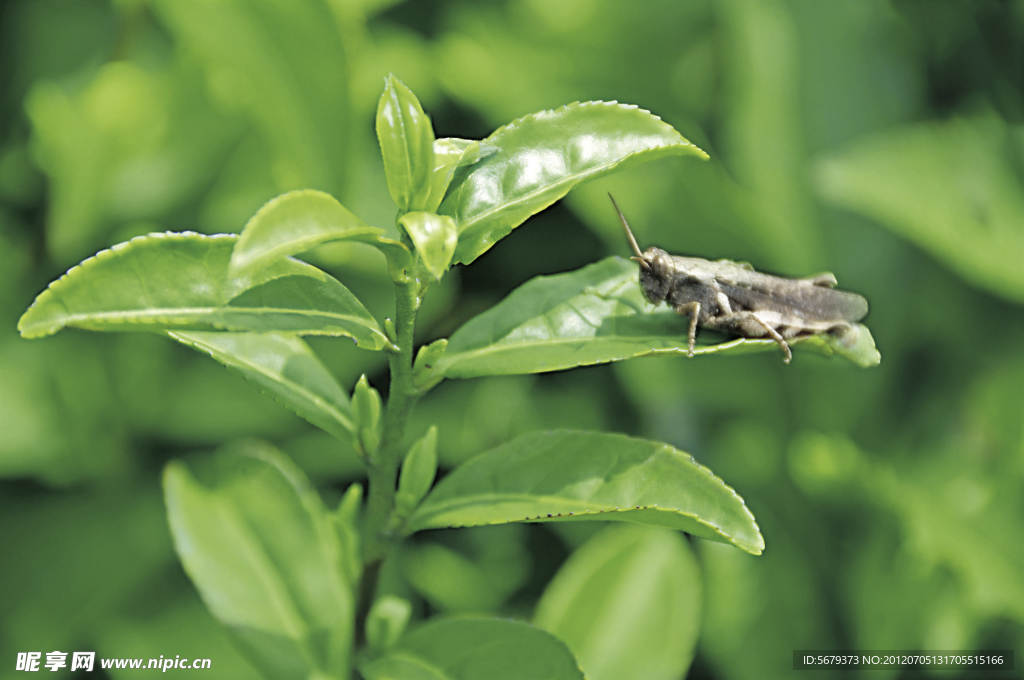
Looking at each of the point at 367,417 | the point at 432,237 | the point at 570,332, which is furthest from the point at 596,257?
the point at 432,237

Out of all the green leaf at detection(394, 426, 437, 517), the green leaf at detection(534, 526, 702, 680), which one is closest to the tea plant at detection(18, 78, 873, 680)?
the green leaf at detection(394, 426, 437, 517)

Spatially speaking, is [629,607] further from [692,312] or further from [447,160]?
[447,160]

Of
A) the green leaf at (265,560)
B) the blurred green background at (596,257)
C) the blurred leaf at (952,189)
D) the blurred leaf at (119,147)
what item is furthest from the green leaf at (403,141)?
the blurred leaf at (952,189)

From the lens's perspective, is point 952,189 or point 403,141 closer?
point 403,141

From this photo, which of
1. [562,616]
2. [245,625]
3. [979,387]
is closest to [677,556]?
[562,616]

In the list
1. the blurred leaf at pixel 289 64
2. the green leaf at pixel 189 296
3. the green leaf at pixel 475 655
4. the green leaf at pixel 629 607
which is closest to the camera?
the green leaf at pixel 189 296

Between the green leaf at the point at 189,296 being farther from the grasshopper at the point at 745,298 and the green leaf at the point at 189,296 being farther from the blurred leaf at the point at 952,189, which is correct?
the blurred leaf at the point at 952,189
